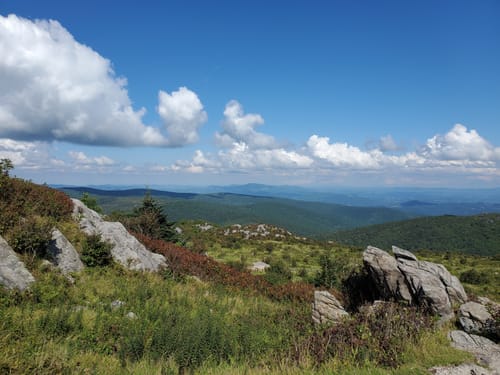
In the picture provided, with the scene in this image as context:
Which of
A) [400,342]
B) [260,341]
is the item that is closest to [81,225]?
[260,341]

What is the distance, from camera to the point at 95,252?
11.6 meters

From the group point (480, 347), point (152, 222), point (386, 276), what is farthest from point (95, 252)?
point (480, 347)

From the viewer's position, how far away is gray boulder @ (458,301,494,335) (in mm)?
7730

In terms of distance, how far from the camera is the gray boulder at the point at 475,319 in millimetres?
7730

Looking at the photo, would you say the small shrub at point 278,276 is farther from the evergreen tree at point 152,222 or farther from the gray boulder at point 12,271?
the gray boulder at point 12,271

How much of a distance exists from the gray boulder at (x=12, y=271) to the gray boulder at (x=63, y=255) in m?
1.51

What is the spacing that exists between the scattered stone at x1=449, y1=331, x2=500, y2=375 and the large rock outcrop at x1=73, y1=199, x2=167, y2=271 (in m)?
11.8

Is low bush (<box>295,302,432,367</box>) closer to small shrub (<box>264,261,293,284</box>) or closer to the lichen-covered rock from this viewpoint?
the lichen-covered rock

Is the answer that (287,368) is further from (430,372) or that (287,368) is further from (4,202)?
(4,202)

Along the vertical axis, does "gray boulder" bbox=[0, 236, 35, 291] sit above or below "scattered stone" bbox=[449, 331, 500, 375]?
above

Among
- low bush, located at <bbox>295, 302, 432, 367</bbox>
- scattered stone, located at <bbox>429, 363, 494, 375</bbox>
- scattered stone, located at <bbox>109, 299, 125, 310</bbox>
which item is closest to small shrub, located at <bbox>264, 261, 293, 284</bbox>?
low bush, located at <bbox>295, 302, 432, 367</bbox>

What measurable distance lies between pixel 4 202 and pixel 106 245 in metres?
4.18

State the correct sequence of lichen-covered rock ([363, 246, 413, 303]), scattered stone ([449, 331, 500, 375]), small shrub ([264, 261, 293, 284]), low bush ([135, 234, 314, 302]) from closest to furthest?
scattered stone ([449, 331, 500, 375])
lichen-covered rock ([363, 246, 413, 303])
low bush ([135, 234, 314, 302])
small shrub ([264, 261, 293, 284])

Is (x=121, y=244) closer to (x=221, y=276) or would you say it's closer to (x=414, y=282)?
(x=221, y=276)
